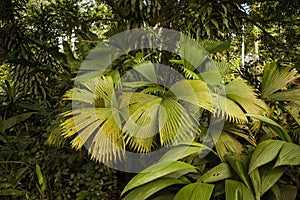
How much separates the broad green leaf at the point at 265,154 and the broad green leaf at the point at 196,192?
287 mm

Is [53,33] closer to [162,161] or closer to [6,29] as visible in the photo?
[6,29]

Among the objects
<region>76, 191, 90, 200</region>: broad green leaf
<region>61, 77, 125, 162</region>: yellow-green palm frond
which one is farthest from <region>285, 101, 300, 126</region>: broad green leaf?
<region>76, 191, 90, 200</region>: broad green leaf

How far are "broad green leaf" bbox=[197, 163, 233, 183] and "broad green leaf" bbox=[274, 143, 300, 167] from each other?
320mm

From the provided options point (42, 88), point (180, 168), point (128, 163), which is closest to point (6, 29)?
point (42, 88)

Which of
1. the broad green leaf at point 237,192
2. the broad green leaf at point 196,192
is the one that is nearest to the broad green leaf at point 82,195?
the broad green leaf at point 196,192

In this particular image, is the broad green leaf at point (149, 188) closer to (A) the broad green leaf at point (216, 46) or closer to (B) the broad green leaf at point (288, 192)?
(B) the broad green leaf at point (288, 192)

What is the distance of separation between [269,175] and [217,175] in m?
0.31

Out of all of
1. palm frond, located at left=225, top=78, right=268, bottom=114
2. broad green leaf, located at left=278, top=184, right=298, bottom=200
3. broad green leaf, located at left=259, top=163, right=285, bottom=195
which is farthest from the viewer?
palm frond, located at left=225, top=78, right=268, bottom=114

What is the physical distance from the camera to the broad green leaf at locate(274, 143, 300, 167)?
5.97 ft

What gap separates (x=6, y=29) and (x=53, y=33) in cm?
64

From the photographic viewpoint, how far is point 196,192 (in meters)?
1.79

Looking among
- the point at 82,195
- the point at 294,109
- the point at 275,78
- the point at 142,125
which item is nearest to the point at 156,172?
the point at 142,125

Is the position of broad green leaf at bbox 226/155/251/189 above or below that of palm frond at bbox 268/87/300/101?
below

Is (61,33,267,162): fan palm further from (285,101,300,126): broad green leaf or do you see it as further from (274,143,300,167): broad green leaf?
(274,143,300,167): broad green leaf
